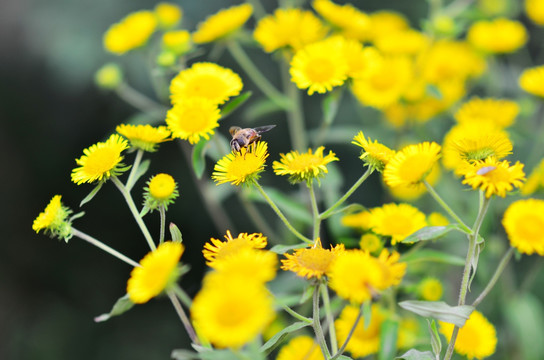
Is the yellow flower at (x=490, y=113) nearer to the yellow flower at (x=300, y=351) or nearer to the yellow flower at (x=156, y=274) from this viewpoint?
the yellow flower at (x=300, y=351)

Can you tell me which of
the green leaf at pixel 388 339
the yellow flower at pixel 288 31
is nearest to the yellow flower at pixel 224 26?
the yellow flower at pixel 288 31

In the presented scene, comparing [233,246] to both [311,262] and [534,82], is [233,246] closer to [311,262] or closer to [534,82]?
[311,262]

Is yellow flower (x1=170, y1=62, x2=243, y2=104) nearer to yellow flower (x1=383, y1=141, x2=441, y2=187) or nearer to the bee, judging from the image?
the bee

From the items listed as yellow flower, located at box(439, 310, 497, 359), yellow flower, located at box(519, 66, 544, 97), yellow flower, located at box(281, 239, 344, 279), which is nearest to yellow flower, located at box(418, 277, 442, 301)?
yellow flower, located at box(439, 310, 497, 359)

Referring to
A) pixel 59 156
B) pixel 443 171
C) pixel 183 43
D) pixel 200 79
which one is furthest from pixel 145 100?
pixel 443 171

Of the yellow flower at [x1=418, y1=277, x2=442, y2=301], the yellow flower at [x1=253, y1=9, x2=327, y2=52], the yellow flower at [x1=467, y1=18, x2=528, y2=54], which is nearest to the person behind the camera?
the yellow flower at [x1=418, y1=277, x2=442, y2=301]

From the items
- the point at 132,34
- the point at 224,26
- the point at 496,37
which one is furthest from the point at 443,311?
the point at 496,37
